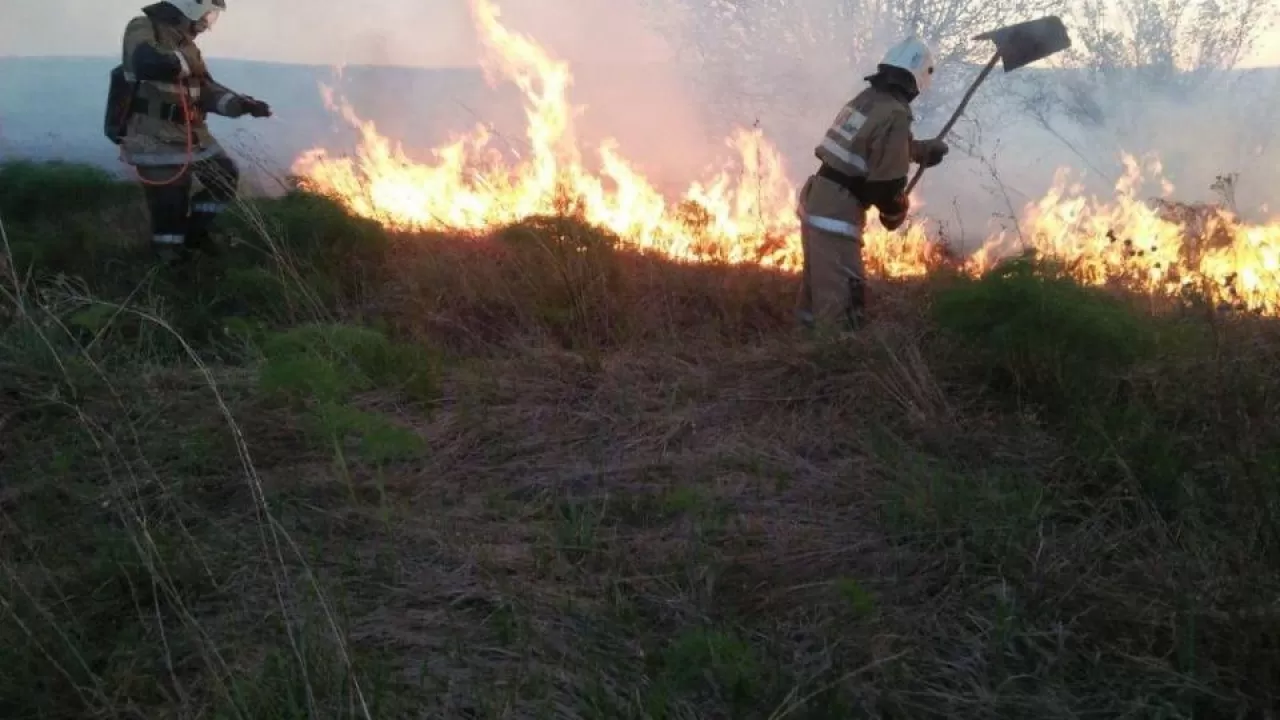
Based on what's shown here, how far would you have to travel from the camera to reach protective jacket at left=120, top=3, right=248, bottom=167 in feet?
18.4

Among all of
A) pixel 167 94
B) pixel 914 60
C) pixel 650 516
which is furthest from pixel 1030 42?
pixel 167 94

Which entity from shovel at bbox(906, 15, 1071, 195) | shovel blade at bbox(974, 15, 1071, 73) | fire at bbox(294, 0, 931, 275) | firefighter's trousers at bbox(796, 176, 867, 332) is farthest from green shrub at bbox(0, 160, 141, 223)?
shovel blade at bbox(974, 15, 1071, 73)

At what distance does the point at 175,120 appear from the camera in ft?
19.6

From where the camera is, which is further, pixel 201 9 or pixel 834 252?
pixel 201 9

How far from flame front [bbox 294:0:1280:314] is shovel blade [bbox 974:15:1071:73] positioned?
1096 mm

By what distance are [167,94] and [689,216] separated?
3.48 metres

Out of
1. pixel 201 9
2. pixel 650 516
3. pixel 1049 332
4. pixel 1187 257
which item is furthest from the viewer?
pixel 201 9

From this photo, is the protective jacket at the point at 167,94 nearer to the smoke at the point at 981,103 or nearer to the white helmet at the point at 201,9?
the white helmet at the point at 201,9

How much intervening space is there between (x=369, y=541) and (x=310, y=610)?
48 centimetres

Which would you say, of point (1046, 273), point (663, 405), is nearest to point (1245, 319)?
point (1046, 273)

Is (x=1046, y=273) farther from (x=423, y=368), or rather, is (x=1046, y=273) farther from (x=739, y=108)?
(x=739, y=108)

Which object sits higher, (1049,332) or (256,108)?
(256,108)

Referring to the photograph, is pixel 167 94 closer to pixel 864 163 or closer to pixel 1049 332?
pixel 864 163

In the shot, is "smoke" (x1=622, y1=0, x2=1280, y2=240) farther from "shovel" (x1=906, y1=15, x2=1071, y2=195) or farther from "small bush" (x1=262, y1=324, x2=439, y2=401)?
"small bush" (x1=262, y1=324, x2=439, y2=401)
